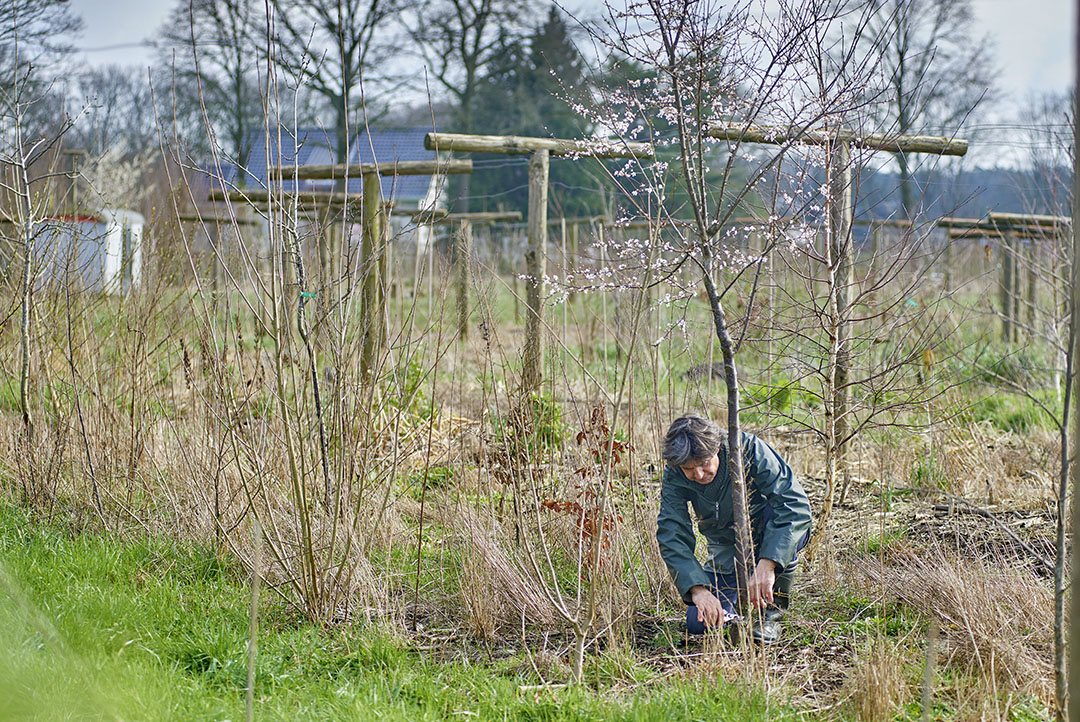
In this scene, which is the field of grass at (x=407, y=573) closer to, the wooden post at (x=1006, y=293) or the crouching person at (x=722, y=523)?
the crouching person at (x=722, y=523)

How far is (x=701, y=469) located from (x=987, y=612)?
1.00m

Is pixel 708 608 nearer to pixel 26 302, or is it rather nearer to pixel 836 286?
pixel 836 286

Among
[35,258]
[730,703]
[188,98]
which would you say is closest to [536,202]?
[35,258]

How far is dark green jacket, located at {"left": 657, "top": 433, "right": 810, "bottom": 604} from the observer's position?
286 centimetres

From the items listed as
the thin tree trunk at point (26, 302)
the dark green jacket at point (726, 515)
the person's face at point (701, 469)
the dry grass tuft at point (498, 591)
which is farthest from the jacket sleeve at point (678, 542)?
the thin tree trunk at point (26, 302)

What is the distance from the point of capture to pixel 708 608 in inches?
110

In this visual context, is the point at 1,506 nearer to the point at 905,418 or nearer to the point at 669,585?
the point at 669,585

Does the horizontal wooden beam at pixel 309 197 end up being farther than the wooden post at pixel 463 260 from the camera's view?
No

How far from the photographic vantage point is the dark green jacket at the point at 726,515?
2.86 m

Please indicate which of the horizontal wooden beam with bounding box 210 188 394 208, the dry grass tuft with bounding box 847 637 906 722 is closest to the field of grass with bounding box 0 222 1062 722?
the dry grass tuft with bounding box 847 637 906 722

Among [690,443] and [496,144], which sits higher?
[496,144]

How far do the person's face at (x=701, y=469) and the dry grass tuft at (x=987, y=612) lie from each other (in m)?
0.77

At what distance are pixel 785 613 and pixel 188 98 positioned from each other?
744 inches

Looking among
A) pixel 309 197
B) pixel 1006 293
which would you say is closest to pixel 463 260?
pixel 309 197
